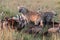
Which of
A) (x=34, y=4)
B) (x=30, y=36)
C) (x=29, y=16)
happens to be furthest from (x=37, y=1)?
(x=30, y=36)

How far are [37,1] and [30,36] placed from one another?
4085 millimetres

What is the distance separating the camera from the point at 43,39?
19.6ft

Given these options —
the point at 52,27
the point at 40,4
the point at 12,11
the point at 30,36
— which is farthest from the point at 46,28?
the point at 40,4

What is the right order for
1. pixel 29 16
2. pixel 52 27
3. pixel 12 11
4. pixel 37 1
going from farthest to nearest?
1. pixel 37 1
2. pixel 12 11
3. pixel 29 16
4. pixel 52 27

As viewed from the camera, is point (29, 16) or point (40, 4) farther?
point (40, 4)

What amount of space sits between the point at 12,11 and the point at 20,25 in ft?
6.37

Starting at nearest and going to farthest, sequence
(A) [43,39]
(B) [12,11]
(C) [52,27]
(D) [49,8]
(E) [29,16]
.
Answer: (A) [43,39]
(C) [52,27]
(E) [29,16]
(B) [12,11]
(D) [49,8]

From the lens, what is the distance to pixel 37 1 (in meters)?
10.1

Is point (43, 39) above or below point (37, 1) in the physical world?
below

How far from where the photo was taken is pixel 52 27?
6492 millimetres

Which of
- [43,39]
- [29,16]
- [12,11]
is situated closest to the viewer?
[43,39]

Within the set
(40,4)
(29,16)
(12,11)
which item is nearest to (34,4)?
(40,4)

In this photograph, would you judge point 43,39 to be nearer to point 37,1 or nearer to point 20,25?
point 20,25

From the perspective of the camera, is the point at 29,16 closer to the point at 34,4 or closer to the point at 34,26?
the point at 34,26
